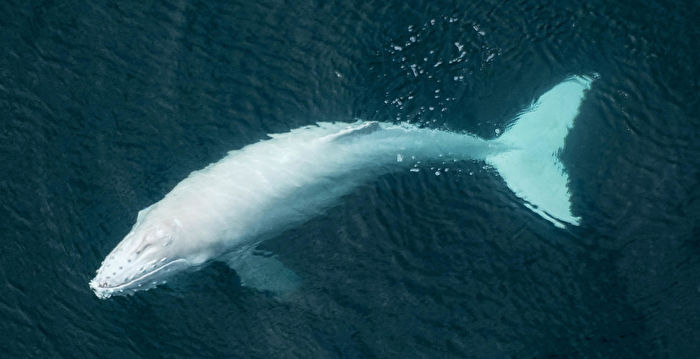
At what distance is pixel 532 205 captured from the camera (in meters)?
10.2

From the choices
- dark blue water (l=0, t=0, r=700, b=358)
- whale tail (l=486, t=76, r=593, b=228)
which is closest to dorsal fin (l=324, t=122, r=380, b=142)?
dark blue water (l=0, t=0, r=700, b=358)

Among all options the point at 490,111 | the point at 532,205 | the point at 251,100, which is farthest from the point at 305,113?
the point at 532,205

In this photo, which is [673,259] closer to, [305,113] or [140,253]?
[305,113]

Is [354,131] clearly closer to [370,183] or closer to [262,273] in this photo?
[370,183]

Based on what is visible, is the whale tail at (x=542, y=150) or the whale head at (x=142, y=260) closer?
the whale head at (x=142, y=260)

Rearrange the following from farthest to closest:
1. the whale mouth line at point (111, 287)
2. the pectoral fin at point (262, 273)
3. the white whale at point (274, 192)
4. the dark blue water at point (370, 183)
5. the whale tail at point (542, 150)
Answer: the whale tail at point (542, 150), the pectoral fin at point (262, 273), the dark blue water at point (370, 183), the white whale at point (274, 192), the whale mouth line at point (111, 287)

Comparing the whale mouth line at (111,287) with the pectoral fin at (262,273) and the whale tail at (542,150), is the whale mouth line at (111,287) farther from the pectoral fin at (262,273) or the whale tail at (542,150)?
the whale tail at (542,150)

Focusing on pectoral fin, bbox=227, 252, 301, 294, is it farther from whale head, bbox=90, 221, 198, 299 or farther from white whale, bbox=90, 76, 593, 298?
whale head, bbox=90, 221, 198, 299

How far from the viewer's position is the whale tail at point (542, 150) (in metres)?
10.3

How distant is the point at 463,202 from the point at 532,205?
1.04 m

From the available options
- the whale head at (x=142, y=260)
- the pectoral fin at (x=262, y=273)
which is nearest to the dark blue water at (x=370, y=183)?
the pectoral fin at (x=262, y=273)

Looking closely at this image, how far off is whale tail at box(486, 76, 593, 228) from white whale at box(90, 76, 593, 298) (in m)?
0.02

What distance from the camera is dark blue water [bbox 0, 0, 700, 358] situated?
8945mm

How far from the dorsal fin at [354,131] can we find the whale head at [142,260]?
89.1 inches
